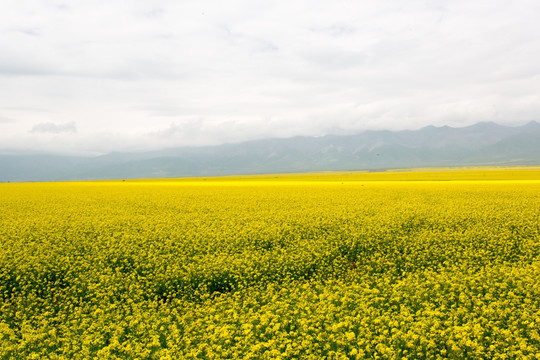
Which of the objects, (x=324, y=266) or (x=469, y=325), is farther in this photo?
(x=324, y=266)

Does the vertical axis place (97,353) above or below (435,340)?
above

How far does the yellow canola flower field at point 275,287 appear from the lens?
6.31 metres

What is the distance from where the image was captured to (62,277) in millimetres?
11031

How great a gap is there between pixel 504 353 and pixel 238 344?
14.7ft

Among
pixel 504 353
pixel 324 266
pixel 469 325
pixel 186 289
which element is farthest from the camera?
pixel 324 266

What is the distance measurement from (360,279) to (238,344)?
5.57 m

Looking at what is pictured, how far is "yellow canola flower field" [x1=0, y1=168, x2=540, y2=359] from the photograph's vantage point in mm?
6312

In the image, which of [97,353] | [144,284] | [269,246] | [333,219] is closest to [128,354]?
[97,353]

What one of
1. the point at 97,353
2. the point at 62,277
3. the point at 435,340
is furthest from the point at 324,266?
the point at 62,277

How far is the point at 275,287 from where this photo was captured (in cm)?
1009

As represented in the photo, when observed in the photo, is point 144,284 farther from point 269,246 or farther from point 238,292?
point 269,246

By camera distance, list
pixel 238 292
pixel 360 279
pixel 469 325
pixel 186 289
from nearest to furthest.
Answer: pixel 469 325 < pixel 238 292 < pixel 186 289 < pixel 360 279

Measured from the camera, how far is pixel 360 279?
10.6 meters

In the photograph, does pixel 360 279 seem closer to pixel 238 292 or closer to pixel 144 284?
pixel 238 292
